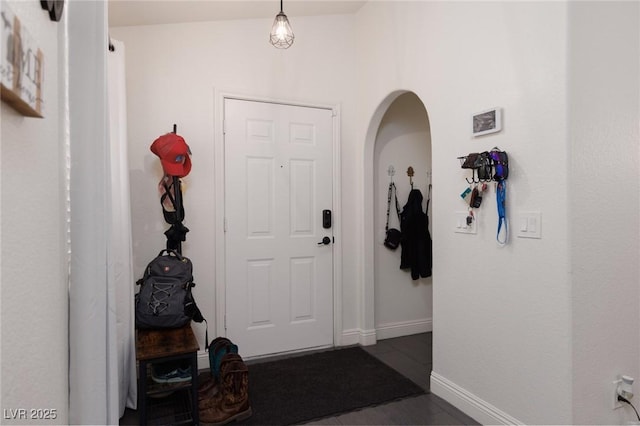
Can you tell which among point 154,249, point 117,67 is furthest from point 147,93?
point 154,249

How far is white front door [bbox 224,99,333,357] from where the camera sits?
2812mm

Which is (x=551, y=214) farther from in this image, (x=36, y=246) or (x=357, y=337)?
(x=357, y=337)

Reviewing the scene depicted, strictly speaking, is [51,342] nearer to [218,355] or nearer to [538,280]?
[218,355]

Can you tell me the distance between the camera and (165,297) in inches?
82.9

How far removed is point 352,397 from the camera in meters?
2.25

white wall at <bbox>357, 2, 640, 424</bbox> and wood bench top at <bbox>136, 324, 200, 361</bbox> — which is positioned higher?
white wall at <bbox>357, 2, 640, 424</bbox>

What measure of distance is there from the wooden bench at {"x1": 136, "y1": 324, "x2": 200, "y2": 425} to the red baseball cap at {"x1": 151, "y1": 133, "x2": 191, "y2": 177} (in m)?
1.05

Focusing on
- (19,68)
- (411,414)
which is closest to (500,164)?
(411,414)

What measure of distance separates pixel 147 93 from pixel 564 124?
2.65 metres

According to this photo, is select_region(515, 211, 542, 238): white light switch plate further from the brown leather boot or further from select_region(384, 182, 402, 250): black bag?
the brown leather boot

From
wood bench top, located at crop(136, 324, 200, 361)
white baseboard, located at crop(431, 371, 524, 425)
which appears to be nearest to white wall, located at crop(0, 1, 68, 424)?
wood bench top, located at crop(136, 324, 200, 361)

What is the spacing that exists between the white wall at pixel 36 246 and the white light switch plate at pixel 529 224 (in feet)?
6.31

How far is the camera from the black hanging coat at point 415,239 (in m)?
3.37

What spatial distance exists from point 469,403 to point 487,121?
66.0 inches
